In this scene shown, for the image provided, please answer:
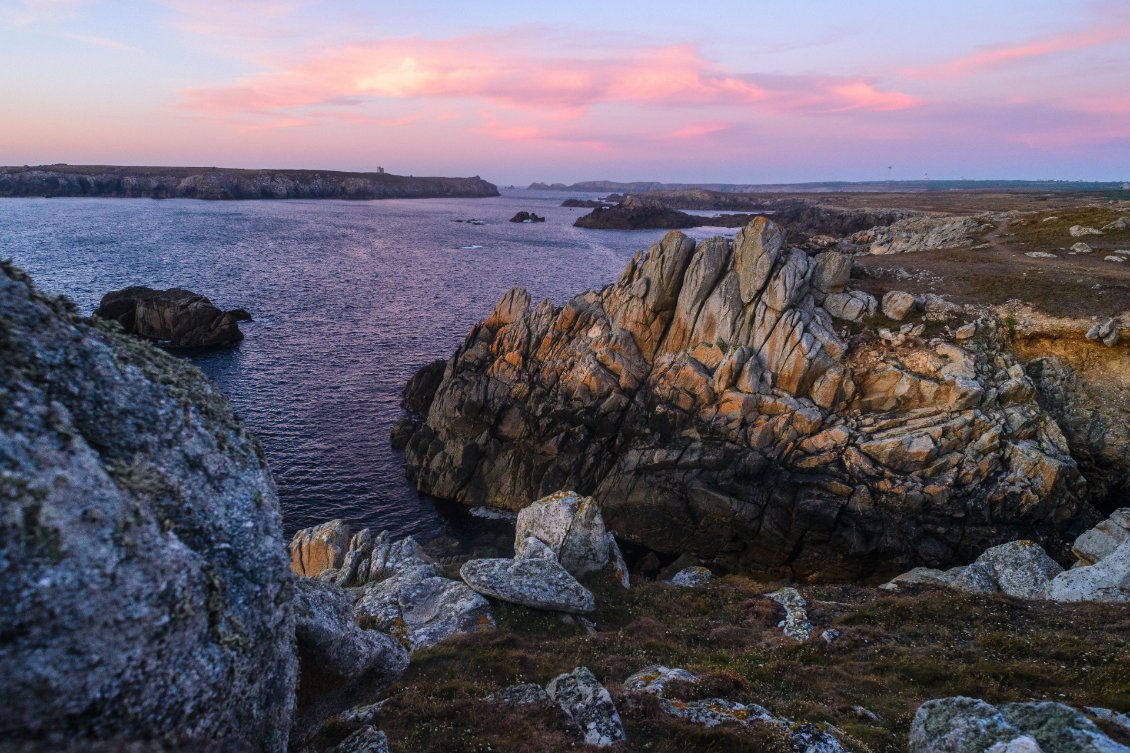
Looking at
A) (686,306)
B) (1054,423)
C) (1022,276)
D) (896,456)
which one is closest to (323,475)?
(686,306)

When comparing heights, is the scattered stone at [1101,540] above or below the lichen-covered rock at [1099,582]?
below

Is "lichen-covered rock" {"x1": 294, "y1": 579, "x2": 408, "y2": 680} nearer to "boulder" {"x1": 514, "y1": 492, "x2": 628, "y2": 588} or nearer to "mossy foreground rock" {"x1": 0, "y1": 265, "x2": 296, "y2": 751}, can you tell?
"mossy foreground rock" {"x1": 0, "y1": 265, "x2": 296, "y2": 751}

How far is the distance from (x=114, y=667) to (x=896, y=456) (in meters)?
39.8

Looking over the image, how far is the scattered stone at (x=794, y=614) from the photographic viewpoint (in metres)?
21.5

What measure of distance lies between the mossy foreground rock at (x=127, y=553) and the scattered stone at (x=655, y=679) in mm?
9807

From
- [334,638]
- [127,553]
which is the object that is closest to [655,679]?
[334,638]

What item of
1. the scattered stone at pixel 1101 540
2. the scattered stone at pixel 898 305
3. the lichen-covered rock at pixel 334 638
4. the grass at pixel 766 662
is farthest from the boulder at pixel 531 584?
the scattered stone at pixel 898 305

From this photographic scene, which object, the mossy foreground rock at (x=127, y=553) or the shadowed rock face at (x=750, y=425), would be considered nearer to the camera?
the mossy foreground rock at (x=127, y=553)

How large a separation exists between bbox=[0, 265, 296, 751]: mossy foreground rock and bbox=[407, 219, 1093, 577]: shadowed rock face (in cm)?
3347

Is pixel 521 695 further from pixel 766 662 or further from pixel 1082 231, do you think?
pixel 1082 231

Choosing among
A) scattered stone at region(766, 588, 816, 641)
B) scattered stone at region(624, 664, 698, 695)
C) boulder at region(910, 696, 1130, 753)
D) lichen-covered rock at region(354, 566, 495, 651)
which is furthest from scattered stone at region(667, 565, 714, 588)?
boulder at region(910, 696, 1130, 753)

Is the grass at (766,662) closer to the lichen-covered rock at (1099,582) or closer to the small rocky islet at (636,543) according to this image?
the small rocky islet at (636,543)

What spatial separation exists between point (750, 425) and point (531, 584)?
22.1 metres

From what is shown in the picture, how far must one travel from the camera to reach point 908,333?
41375 millimetres
